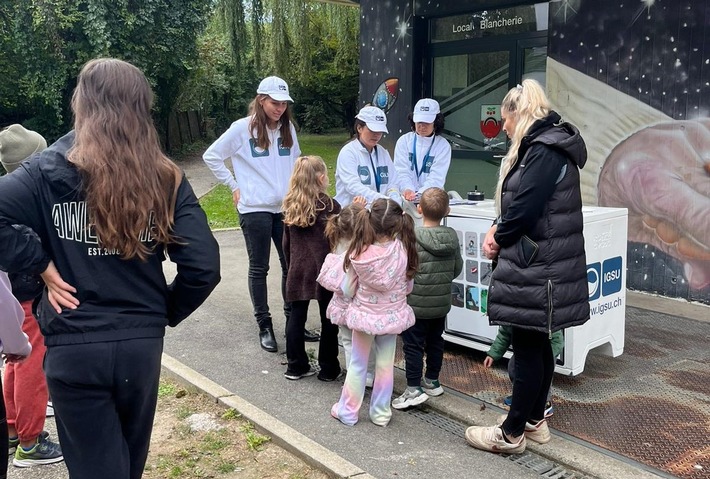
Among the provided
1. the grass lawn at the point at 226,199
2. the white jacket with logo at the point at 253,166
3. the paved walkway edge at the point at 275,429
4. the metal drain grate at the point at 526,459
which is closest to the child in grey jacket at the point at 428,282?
the metal drain grate at the point at 526,459

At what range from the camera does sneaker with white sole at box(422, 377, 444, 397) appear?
447cm

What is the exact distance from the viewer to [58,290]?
2.22 metres

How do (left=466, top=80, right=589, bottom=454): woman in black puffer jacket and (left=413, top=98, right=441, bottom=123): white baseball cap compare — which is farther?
(left=413, top=98, right=441, bottom=123): white baseball cap

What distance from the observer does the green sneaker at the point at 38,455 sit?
3670 millimetres

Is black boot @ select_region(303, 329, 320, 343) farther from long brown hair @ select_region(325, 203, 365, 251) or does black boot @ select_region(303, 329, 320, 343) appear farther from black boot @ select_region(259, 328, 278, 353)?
long brown hair @ select_region(325, 203, 365, 251)

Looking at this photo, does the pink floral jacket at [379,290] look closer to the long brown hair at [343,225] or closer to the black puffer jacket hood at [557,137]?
the long brown hair at [343,225]

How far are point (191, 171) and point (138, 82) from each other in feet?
63.0

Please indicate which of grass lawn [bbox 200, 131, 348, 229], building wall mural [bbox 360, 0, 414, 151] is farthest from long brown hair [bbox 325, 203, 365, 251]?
grass lawn [bbox 200, 131, 348, 229]

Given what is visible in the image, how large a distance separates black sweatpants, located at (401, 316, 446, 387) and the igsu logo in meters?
0.98

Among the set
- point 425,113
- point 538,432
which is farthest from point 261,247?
point 538,432

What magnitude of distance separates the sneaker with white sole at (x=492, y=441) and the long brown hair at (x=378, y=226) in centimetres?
111

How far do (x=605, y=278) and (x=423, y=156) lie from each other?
6.04ft

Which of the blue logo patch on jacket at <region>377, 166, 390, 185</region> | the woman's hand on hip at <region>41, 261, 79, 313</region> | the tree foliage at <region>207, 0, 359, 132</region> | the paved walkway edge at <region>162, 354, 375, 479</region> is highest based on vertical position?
the tree foliage at <region>207, 0, 359, 132</region>

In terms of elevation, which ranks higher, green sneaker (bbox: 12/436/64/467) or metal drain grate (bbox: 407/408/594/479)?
green sneaker (bbox: 12/436/64/467)
